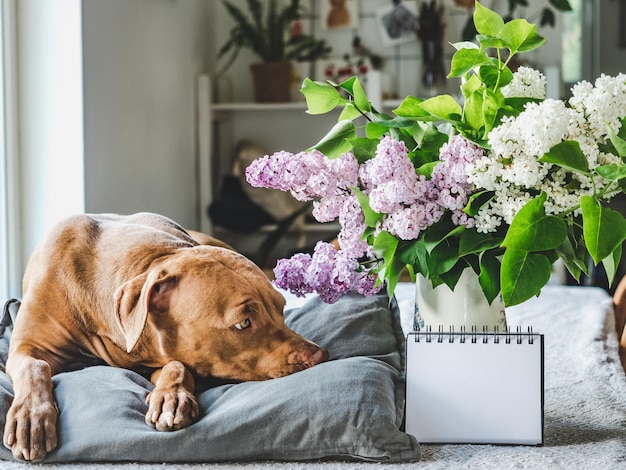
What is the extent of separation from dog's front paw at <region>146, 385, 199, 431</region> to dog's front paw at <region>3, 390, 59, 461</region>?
0.33 ft

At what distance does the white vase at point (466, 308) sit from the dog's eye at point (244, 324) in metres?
0.21

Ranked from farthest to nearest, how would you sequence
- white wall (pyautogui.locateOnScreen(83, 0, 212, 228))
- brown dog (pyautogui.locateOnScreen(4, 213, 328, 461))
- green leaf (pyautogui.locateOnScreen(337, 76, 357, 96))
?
white wall (pyautogui.locateOnScreen(83, 0, 212, 228)), green leaf (pyautogui.locateOnScreen(337, 76, 357, 96)), brown dog (pyautogui.locateOnScreen(4, 213, 328, 461))

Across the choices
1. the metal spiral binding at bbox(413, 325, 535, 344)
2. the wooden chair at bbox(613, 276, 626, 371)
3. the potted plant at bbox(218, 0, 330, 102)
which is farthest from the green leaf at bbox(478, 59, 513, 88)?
the potted plant at bbox(218, 0, 330, 102)

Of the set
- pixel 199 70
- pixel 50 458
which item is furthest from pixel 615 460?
pixel 199 70

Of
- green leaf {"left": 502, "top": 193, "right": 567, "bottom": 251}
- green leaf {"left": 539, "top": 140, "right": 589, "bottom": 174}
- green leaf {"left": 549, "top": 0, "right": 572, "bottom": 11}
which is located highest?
Result: green leaf {"left": 549, "top": 0, "right": 572, "bottom": 11}

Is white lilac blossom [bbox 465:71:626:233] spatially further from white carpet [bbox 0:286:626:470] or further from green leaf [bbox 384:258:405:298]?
white carpet [bbox 0:286:626:470]

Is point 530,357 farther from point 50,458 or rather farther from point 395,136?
point 50,458

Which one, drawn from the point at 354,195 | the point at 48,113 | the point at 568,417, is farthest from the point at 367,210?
the point at 48,113

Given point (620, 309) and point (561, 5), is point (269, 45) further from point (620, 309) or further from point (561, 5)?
point (620, 309)

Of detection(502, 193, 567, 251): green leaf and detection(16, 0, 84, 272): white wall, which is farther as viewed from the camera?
detection(16, 0, 84, 272): white wall

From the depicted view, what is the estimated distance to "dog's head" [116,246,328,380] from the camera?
957mm

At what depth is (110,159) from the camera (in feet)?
6.92

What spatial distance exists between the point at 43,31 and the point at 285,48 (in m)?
1.66

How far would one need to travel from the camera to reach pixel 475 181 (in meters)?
0.89
